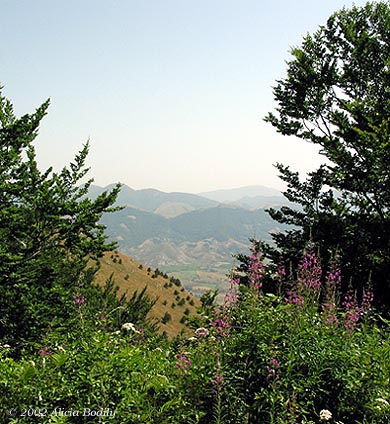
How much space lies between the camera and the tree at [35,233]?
40.2 ft

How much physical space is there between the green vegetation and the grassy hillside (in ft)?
78.9

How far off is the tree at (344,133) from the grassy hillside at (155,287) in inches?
962

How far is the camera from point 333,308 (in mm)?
5457

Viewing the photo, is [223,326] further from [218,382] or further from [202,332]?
[218,382]

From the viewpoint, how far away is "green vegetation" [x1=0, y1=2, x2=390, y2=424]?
4332 mm

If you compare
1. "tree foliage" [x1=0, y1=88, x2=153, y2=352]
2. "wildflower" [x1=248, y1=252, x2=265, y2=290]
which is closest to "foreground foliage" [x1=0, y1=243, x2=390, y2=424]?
"wildflower" [x1=248, y1=252, x2=265, y2=290]

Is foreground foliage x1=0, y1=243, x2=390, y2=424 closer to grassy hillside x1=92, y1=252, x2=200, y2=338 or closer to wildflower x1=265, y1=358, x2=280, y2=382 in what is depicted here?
wildflower x1=265, y1=358, x2=280, y2=382

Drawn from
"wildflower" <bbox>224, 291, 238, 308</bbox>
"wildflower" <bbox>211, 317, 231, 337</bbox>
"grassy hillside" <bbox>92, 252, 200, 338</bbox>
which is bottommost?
"grassy hillside" <bbox>92, 252, 200, 338</bbox>

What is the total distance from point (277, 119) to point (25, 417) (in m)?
14.9

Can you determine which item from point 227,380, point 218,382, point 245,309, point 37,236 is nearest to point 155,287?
point 37,236

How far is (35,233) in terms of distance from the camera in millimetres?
13539

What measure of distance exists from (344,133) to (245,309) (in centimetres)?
1157

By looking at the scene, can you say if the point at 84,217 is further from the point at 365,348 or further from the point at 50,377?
the point at 365,348

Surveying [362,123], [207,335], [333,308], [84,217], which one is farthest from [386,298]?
[84,217]
